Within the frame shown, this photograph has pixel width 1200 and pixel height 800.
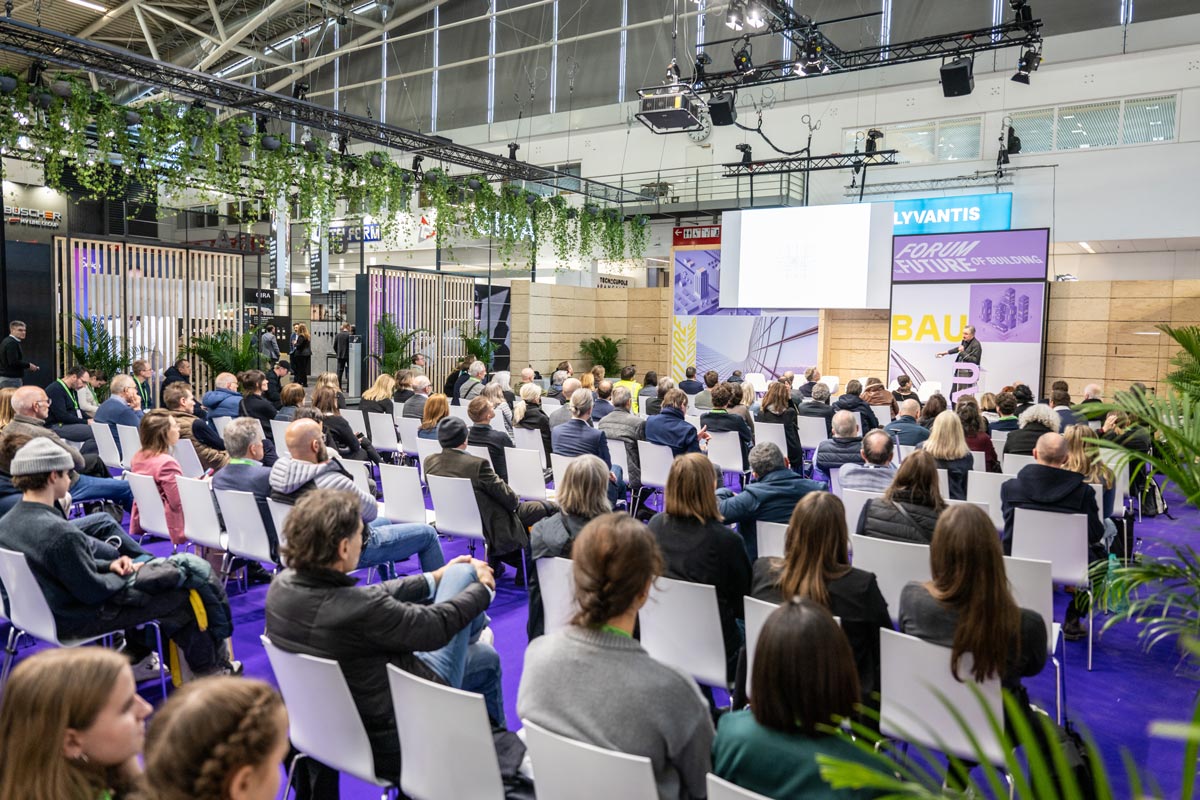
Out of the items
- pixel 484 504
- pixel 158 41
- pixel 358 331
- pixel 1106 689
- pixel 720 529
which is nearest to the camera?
pixel 720 529

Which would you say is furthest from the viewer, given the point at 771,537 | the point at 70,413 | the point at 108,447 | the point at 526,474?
the point at 70,413

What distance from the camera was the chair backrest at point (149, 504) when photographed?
4.83 m

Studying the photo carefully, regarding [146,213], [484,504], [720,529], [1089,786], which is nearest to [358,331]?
[146,213]

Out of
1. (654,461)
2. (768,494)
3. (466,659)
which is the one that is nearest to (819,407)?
(654,461)

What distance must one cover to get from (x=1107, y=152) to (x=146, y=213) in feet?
60.2

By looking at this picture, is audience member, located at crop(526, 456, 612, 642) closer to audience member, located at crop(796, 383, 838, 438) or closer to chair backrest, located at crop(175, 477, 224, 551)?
chair backrest, located at crop(175, 477, 224, 551)

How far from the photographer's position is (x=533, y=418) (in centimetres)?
786

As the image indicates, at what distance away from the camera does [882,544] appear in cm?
371

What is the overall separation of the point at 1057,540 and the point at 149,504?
519 cm

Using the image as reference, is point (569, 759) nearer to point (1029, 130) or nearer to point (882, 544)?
point (882, 544)

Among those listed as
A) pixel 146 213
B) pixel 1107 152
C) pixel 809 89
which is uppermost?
pixel 809 89

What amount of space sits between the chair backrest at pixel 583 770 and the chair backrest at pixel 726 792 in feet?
0.46

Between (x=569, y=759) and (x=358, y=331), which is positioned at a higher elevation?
(x=358, y=331)

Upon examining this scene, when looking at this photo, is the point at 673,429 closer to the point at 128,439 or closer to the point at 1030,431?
the point at 1030,431
